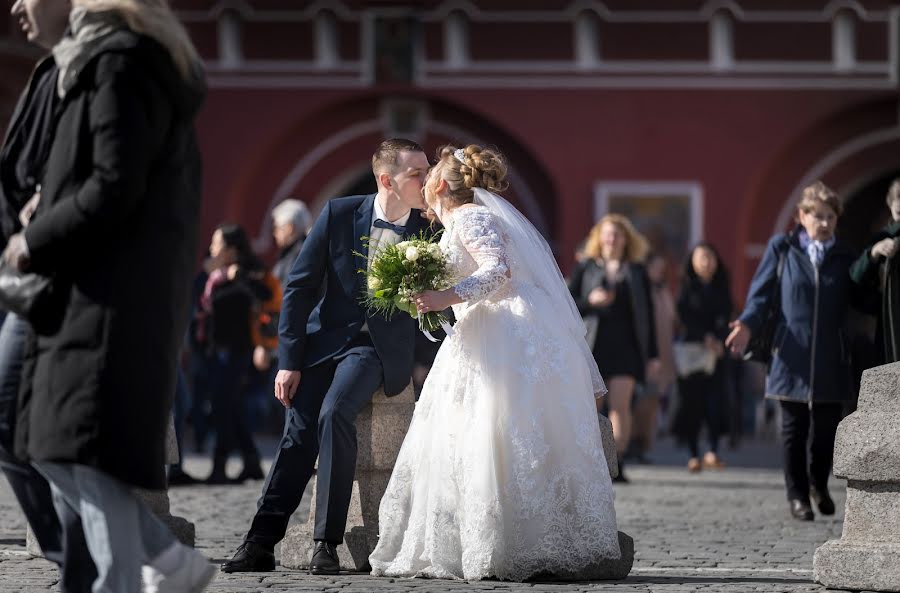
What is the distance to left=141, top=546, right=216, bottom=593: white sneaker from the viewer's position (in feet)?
17.1

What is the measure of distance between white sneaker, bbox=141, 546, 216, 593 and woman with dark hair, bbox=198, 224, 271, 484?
725 cm

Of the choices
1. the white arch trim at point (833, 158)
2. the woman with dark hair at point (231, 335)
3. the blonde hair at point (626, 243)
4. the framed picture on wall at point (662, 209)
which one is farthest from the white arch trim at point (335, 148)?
the woman with dark hair at point (231, 335)

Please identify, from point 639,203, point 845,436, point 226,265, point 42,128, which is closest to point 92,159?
point 42,128

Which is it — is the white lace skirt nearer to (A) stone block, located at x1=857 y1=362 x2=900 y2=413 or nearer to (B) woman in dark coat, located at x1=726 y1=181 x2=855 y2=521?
(A) stone block, located at x1=857 y1=362 x2=900 y2=413

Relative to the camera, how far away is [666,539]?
922 centimetres

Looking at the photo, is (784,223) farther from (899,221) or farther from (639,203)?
(899,221)

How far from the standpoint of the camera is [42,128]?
5.19 metres

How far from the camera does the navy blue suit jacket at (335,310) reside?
753 centimetres

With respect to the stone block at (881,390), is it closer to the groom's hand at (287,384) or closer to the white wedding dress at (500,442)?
the white wedding dress at (500,442)

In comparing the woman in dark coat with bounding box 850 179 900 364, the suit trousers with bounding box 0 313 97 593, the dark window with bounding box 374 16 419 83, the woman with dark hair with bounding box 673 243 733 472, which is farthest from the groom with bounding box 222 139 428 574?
the dark window with bounding box 374 16 419 83

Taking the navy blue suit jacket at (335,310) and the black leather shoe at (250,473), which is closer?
the navy blue suit jacket at (335,310)

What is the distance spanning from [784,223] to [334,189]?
5834mm

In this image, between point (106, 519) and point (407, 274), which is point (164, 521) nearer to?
point (407, 274)

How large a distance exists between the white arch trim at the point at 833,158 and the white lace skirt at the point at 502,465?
16.7 metres
